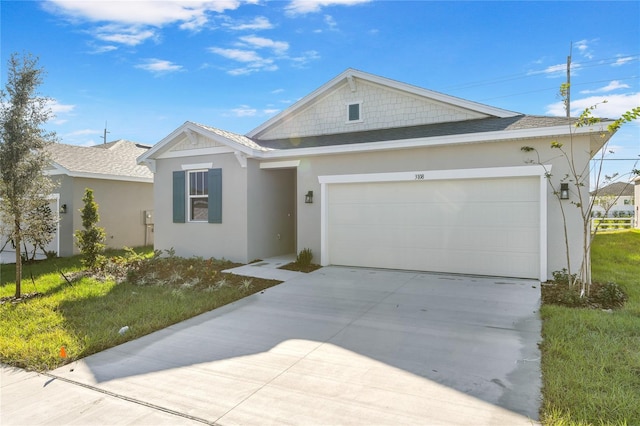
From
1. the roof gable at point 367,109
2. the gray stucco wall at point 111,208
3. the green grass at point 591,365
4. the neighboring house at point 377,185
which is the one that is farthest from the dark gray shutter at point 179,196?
the green grass at point 591,365

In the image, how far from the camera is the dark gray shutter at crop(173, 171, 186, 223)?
11.4 meters

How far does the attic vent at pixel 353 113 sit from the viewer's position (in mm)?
11656

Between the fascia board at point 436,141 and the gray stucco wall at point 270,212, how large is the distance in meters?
0.94

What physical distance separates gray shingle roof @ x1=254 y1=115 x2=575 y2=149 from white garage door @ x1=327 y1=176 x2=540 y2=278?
119 centimetres

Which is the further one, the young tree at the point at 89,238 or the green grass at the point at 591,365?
the young tree at the point at 89,238

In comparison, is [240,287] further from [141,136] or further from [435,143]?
[141,136]

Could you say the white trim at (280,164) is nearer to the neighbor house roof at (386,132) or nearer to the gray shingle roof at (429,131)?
the neighbor house roof at (386,132)

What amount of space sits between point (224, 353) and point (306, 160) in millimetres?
6752

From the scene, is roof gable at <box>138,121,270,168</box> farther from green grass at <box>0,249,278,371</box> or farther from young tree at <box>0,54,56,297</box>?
young tree at <box>0,54,56,297</box>

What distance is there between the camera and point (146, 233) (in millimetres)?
15484

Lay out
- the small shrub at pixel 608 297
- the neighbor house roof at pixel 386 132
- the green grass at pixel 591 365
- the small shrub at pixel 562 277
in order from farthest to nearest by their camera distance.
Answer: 1. the neighbor house roof at pixel 386 132
2. the small shrub at pixel 562 277
3. the small shrub at pixel 608 297
4. the green grass at pixel 591 365

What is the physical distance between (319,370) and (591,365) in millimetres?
2739

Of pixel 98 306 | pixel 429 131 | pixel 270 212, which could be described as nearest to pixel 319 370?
pixel 98 306

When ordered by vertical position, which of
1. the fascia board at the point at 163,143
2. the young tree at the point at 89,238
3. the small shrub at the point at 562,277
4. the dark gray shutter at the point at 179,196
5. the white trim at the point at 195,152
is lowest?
the small shrub at the point at 562,277
